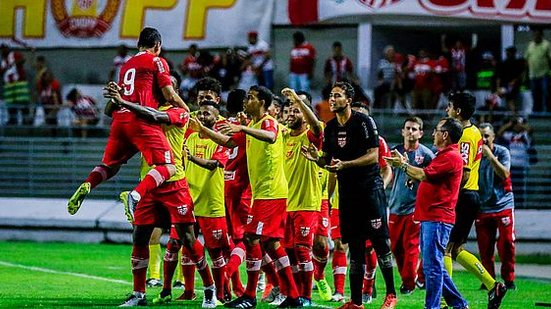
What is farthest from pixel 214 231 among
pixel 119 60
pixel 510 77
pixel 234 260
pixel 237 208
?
pixel 119 60

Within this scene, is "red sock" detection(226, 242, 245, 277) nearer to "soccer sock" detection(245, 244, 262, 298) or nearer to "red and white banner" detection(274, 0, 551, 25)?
"soccer sock" detection(245, 244, 262, 298)

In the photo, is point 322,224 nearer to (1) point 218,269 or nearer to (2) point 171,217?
(1) point 218,269

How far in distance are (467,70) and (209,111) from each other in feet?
56.9

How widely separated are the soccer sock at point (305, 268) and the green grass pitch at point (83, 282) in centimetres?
31

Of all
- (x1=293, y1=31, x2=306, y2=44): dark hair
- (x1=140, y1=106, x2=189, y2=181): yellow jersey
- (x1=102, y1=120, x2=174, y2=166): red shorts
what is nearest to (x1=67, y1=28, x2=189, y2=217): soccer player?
(x1=102, y1=120, x2=174, y2=166): red shorts

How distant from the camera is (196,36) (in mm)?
34500

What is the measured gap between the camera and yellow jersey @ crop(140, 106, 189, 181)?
14.3 metres

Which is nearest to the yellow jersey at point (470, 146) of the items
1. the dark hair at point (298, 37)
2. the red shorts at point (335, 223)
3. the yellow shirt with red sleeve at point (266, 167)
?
the yellow shirt with red sleeve at point (266, 167)

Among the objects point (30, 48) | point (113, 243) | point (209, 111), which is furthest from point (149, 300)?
point (30, 48)

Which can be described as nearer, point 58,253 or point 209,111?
point 209,111

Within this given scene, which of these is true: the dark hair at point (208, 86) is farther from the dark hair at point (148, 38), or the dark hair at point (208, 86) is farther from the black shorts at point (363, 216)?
the black shorts at point (363, 216)

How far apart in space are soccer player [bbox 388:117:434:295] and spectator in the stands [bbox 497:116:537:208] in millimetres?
9270

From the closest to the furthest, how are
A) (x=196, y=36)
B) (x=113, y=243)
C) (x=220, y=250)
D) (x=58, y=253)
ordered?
(x=220, y=250), (x=58, y=253), (x=113, y=243), (x=196, y=36)

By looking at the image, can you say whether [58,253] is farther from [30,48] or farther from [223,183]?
[30,48]
